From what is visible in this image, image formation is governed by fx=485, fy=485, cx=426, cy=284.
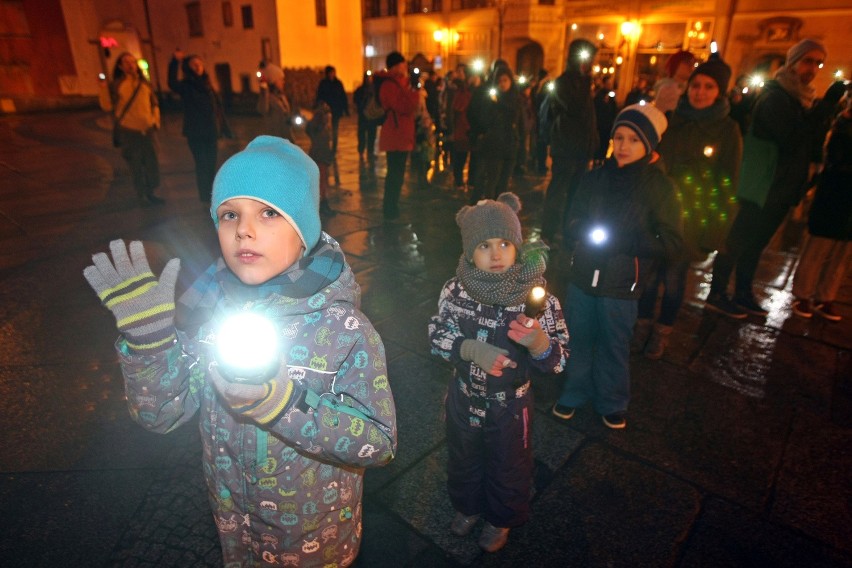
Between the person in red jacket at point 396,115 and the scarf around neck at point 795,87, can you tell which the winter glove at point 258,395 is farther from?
the person in red jacket at point 396,115

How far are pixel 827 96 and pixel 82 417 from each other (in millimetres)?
6970

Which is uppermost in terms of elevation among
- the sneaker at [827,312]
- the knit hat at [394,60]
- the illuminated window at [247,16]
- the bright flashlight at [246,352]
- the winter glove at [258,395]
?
the illuminated window at [247,16]

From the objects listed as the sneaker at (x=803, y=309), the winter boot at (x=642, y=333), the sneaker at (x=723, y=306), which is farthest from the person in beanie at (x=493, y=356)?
the sneaker at (x=803, y=309)

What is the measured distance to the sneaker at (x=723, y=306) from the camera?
4750 millimetres

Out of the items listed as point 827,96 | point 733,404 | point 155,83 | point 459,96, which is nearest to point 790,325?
point 733,404

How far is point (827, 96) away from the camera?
4.74 m

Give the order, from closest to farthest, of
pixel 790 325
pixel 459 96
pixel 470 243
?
pixel 470 243 → pixel 790 325 → pixel 459 96

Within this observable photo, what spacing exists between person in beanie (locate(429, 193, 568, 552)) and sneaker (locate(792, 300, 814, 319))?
3936 millimetres

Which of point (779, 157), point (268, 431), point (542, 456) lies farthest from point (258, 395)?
point (779, 157)

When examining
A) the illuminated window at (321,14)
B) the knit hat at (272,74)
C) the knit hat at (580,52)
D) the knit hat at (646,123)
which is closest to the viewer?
the knit hat at (646,123)

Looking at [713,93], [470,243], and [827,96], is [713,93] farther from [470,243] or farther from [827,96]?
[470,243]

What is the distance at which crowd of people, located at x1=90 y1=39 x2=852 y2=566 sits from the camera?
4.33 feet

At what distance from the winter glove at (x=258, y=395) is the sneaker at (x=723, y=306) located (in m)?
4.90

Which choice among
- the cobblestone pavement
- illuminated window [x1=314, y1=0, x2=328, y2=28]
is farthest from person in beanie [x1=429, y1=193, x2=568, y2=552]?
illuminated window [x1=314, y1=0, x2=328, y2=28]
